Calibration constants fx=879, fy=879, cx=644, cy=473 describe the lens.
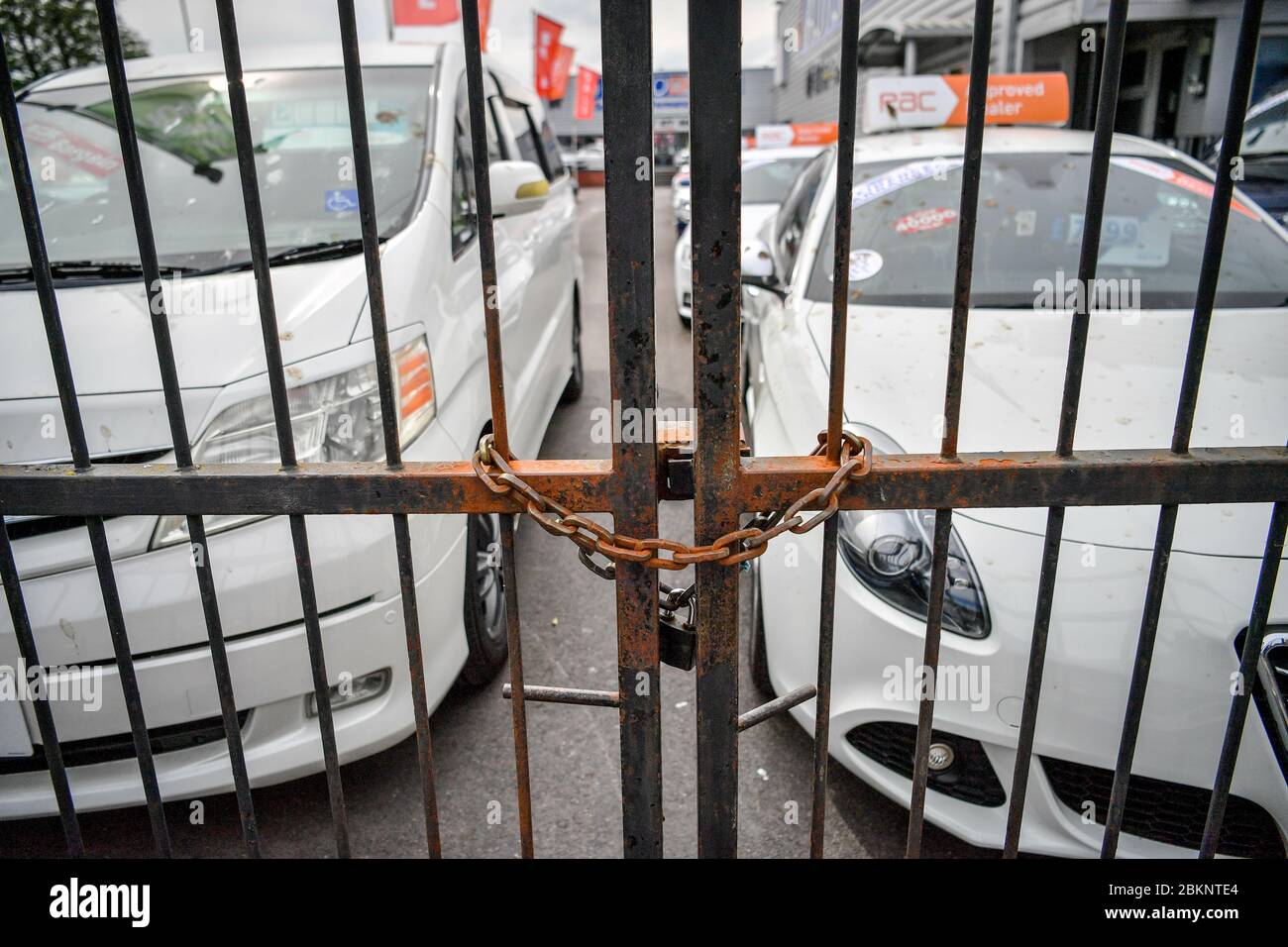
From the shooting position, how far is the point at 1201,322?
1.25 m

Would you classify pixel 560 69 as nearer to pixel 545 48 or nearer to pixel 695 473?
pixel 545 48

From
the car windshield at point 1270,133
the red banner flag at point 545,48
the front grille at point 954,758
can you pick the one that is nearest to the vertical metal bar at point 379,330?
the front grille at point 954,758

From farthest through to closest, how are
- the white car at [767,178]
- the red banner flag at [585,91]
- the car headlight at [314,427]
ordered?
the red banner flag at [585,91] < the white car at [767,178] < the car headlight at [314,427]

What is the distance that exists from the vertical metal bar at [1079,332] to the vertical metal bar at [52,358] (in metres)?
1.48

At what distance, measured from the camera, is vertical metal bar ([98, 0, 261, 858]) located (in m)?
1.25

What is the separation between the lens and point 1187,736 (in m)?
1.76

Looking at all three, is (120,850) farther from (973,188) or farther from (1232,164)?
(1232,164)

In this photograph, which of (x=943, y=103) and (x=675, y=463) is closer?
→ (x=675, y=463)

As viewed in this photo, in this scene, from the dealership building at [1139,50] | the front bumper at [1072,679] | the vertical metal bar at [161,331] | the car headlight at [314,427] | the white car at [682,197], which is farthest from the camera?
the dealership building at [1139,50]

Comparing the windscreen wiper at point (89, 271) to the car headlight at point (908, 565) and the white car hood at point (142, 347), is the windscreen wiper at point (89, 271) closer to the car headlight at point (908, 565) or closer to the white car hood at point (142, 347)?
the white car hood at point (142, 347)

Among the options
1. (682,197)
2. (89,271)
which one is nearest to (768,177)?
(682,197)

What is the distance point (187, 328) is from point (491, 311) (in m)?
1.32

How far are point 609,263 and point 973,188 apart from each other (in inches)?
20.4

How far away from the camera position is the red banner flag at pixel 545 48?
20.7 metres
